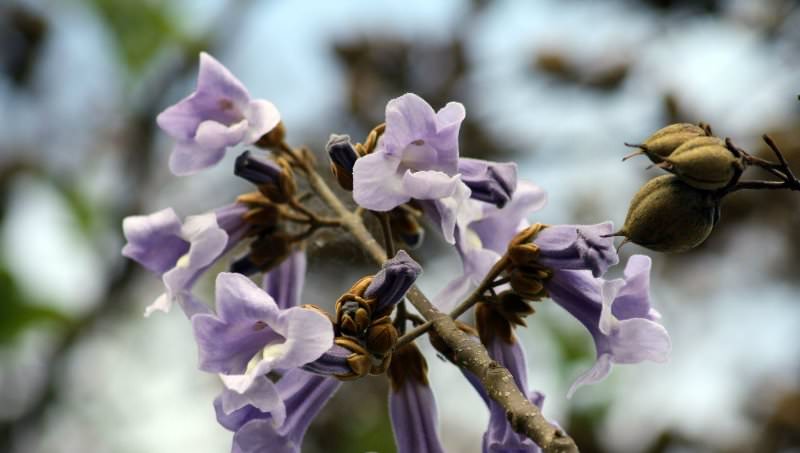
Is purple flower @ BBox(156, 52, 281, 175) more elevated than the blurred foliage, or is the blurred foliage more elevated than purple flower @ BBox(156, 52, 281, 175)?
purple flower @ BBox(156, 52, 281, 175)

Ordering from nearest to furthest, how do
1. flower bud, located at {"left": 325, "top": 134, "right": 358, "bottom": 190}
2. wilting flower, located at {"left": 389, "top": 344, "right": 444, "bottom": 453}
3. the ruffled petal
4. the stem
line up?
the stem
the ruffled petal
flower bud, located at {"left": 325, "top": 134, "right": 358, "bottom": 190}
wilting flower, located at {"left": 389, "top": 344, "right": 444, "bottom": 453}

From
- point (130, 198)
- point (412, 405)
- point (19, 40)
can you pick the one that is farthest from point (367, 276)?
point (19, 40)

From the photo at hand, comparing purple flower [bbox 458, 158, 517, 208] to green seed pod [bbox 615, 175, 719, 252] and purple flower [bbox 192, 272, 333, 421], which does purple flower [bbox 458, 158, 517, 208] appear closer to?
green seed pod [bbox 615, 175, 719, 252]

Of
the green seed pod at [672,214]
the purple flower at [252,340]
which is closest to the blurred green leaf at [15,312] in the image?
the purple flower at [252,340]

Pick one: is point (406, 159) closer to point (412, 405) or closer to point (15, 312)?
point (412, 405)

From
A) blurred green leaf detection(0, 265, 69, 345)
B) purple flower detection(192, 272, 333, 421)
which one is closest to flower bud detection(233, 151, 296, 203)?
purple flower detection(192, 272, 333, 421)

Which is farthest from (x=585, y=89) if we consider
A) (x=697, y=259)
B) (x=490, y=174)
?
(x=490, y=174)

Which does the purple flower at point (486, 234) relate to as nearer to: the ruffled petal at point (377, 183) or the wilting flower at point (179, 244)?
the ruffled petal at point (377, 183)
